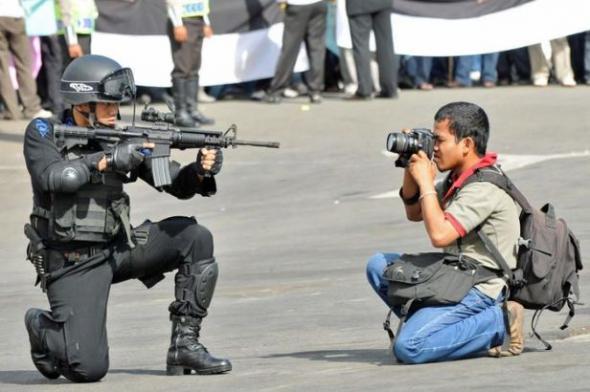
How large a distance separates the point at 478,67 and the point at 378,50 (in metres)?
1.93

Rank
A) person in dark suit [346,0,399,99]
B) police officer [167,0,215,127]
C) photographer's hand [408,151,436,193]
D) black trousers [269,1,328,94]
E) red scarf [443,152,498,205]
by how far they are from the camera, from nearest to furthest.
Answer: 1. photographer's hand [408,151,436,193]
2. red scarf [443,152,498,205]
3. police officer [167,0,215,127]
4. black trousers [269,1,328,94]
5. person in dark suit [346,0,399,99]

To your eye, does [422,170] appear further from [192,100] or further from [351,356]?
[192,100]

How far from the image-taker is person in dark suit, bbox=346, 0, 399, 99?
1748 centimetres

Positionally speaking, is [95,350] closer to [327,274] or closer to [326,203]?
[327,274]

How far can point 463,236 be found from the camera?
6.82 metres

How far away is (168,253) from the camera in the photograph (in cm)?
711

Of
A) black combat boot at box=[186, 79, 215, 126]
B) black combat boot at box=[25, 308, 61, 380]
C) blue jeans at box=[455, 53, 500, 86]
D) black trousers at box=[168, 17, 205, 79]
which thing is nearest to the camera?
black combat boot at box=[25, 308, 61, 380]

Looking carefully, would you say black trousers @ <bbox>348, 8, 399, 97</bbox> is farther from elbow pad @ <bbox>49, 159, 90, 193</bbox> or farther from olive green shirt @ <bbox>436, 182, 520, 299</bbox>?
elbow pad @ <bbox>49, 159, 90, 193</bbox>

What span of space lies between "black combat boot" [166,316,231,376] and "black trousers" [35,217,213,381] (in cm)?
7

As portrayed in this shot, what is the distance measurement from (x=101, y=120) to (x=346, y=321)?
1991 mm

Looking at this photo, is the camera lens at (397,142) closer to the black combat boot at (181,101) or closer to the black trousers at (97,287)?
the black trousers at (97,287)

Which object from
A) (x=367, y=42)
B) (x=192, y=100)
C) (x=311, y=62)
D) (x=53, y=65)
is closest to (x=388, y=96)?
(x=367, y=42)

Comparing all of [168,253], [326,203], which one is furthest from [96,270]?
[326,203]

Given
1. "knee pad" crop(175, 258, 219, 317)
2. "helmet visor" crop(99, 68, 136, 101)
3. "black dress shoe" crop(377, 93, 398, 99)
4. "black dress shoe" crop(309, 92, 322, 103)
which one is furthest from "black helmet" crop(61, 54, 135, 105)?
"black dress shoe" crop(377, 93, 398, 99)
